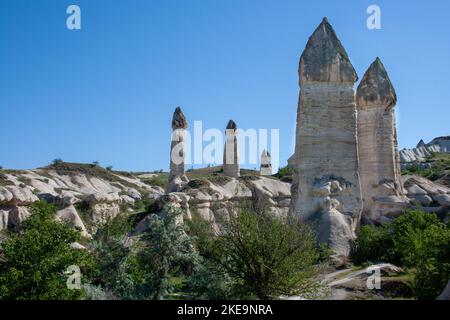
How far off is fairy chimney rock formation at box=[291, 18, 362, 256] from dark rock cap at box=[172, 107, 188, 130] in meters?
14.4

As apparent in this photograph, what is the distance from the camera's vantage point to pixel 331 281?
14.0 meters

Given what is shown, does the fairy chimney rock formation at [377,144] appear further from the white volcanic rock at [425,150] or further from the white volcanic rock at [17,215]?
the white volcanic rock at [425,150]

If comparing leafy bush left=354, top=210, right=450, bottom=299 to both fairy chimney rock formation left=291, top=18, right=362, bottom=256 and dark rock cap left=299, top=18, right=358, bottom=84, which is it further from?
dark rock cap left=299, top=18, right=358, bottom=84

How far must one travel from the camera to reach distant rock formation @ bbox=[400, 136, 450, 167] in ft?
237

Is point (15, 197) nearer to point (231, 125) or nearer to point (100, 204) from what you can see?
point (100, 204)

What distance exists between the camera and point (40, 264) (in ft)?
31.9

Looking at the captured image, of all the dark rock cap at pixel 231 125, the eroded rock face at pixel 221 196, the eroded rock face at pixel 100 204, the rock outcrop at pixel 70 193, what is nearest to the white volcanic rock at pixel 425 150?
the dark rock cap at pixel 231 125

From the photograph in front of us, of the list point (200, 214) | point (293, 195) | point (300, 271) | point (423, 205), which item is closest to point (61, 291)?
point (300, 271)

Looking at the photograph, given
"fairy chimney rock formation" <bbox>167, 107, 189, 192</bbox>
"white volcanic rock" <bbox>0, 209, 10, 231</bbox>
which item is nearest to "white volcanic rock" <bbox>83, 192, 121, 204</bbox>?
"white volcanic rock" <bbox>0, 209, 10, 231</bbox>

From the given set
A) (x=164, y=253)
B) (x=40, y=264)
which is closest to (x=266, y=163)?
(x=164, y=253)

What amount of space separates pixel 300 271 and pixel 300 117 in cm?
857

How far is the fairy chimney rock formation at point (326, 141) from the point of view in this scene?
18219mm

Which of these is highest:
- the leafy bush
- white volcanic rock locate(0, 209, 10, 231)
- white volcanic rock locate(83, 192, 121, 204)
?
white volcanic rock locate(83, 192, 121, 204)

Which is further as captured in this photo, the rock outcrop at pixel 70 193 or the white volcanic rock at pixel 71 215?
the white volcanic rock at pixel 71 215
